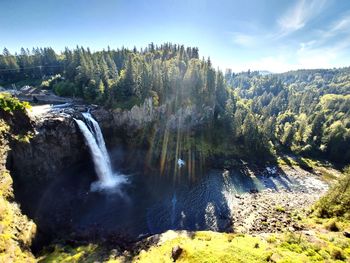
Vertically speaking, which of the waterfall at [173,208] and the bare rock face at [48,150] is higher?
the bare rock face at [48,150]

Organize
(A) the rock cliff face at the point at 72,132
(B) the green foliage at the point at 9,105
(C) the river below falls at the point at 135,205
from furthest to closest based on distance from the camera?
(A) the rock cliff face at the point at 72,132 < (B) the green foliage at the point at 9,105 < (C) the river below falls at the point at 135,205

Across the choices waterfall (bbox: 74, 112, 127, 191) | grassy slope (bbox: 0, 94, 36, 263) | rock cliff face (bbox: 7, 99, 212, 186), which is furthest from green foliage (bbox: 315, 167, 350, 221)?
grassy slope (bbox: 0, 94, 36, 263)

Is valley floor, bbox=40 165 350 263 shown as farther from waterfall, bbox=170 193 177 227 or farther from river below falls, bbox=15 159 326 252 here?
waterfall, bbox=170 193 177 227

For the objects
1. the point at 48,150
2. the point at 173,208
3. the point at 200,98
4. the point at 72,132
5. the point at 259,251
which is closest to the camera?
the point at 259,251

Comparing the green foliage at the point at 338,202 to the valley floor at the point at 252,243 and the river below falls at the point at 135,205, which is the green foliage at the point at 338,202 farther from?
the river below falls at the point at 135,205

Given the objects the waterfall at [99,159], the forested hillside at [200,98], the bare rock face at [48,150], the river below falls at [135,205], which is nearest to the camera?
the river below falls at [135,205]

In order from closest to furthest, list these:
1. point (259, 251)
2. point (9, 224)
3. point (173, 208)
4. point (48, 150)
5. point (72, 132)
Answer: point (259, 251), point (9, 224), point (173, 208), point (48, 150), point (72, 132)

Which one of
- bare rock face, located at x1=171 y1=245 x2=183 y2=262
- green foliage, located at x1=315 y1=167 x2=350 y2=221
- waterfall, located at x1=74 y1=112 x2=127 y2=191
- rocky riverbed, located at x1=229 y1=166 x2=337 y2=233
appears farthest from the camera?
waterfall, located at x1=74 y1=112 x2=127 y2=191

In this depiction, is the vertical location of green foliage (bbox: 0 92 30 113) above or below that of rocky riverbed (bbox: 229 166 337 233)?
above

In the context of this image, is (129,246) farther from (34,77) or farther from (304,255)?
(34,77)

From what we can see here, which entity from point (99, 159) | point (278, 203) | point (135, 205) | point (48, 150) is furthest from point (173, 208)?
point (48, 150)

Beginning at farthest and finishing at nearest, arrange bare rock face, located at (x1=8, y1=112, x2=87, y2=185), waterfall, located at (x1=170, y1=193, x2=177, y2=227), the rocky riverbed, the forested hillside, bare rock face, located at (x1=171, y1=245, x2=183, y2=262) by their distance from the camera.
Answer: the forested hillside < bare rock face, located at (x1=8, y1=112, x2=87, y2=185) < waterfall, located at (x1=170, y1=193, x2=177, y2=227) < the rocky riverbed < bare rock face, located at (x1=171, y1=245, x2=183, y2=262)

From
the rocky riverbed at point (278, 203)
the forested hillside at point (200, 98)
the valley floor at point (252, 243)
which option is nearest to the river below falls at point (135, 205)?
the rocky riverbed at point (278, 203)

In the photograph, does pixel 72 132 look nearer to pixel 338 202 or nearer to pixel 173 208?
pixel 173 208
